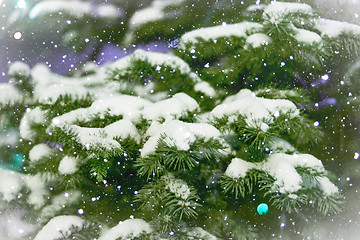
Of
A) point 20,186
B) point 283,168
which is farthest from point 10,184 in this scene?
point 283,168

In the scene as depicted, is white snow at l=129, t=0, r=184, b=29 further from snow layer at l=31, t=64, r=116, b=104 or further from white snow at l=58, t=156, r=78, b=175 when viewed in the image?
white snow at l=58, t=156, r=78, b=175

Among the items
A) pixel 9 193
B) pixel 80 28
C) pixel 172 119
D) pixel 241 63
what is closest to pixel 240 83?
pixel 241 63

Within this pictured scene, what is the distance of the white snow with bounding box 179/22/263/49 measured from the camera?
0.54 metres

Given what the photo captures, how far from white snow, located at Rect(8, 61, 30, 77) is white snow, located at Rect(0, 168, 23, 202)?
0.53 feet

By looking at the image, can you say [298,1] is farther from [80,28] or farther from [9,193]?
[9,193]

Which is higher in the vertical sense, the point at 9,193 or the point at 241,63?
the point at 241,63

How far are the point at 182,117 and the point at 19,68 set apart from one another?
252 mm

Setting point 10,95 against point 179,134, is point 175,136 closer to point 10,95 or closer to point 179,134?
point 179,134

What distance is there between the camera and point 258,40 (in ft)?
1.81

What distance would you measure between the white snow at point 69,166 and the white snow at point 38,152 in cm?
4

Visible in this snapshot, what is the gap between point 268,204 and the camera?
0.57 meters

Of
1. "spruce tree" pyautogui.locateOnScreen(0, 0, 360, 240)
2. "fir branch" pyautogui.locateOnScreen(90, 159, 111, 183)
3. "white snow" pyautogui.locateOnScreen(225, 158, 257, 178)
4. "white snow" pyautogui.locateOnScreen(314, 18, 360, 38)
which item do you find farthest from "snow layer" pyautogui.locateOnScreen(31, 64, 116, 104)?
"white snow" pyautogui.locateOnScreen(314, 18, 360, 38)

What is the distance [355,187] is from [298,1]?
33cm

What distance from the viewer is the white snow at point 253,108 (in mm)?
470
